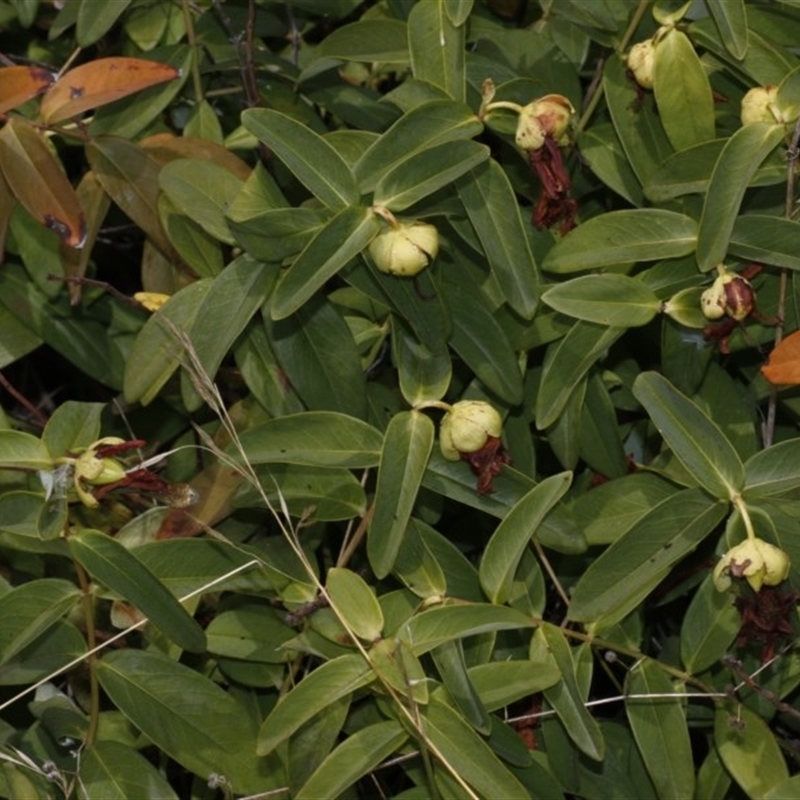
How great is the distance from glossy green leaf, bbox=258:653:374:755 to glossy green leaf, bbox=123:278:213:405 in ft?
1.22

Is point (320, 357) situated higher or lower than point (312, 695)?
higher

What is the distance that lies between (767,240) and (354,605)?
0.52 metres

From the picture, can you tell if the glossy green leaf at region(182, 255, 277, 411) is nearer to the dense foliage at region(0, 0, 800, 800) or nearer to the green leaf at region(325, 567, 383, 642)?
the dense foliage at region(0, 0, 800, 800)

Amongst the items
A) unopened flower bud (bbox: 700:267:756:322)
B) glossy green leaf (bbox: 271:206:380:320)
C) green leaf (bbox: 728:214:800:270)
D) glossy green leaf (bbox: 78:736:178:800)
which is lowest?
glossy green leaf (bbox: 78:736:178:800)

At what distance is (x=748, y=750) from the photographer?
151cm

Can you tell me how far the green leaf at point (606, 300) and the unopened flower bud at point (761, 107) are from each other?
0.19 m

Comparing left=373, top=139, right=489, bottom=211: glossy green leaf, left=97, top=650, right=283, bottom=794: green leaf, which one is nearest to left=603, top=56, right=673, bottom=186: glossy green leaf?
left=373, top=139, right=489, bottom=211: glossy green leaf

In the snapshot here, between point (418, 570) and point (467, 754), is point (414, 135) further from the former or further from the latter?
point (467, 754)

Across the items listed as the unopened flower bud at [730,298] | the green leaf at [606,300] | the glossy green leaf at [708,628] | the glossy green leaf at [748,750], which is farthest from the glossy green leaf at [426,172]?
the glossy green leaf at [748,750]

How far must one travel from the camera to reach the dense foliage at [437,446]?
1.44 m

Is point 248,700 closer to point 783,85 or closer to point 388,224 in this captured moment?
point 388,224

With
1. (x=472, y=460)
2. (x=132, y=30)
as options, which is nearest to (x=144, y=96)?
(x=132, y=30)

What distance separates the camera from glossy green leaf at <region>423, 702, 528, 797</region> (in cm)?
138

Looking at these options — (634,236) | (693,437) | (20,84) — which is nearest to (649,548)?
(693,437)
